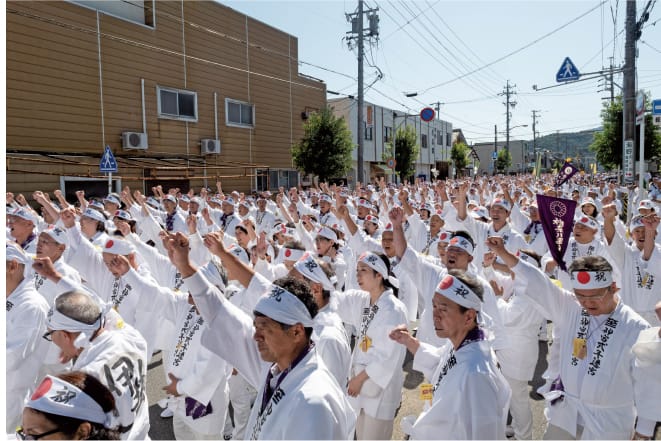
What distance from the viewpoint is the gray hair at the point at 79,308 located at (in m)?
2.86

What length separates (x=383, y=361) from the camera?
3.62 metres

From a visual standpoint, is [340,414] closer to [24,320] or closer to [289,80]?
[24,320]

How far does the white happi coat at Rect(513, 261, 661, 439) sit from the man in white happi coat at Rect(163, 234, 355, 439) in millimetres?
1796

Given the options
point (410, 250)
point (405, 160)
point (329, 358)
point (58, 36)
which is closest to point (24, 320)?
point (329, 358)

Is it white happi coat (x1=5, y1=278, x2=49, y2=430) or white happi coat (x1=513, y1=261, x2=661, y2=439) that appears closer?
white happi coat (x1=513, y1=261, x2=661, y2=439)

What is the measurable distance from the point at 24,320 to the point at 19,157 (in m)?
11.9

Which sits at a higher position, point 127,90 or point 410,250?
point 127,90

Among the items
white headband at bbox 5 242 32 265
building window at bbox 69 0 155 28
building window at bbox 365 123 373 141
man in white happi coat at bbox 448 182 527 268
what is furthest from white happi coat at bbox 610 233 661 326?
building window at bbox 365 123 373 141

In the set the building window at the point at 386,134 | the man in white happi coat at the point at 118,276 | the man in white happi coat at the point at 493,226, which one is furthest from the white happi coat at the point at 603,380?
the building window at the point at 386,134

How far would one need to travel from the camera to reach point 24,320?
365 centimetres

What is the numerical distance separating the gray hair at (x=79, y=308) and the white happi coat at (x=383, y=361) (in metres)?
2.03

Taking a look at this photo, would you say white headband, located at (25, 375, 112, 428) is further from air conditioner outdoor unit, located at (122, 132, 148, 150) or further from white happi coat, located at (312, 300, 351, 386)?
air conditioner outdoor unit, located at (122, 132, 148, 150)

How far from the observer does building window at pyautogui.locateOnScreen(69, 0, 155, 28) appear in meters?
16.4

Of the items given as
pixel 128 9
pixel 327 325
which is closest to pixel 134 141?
pixel 128 9
